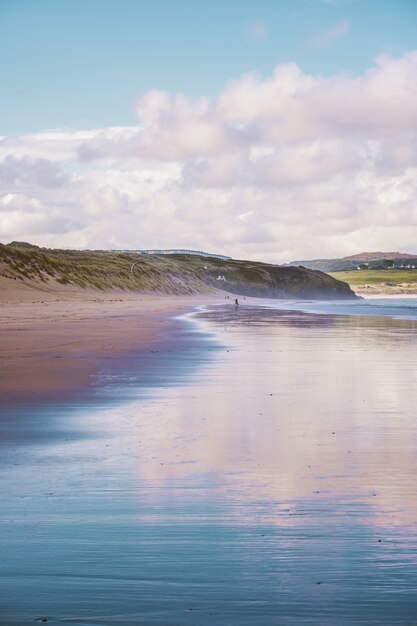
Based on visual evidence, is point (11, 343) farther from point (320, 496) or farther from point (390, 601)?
point (390, 601)

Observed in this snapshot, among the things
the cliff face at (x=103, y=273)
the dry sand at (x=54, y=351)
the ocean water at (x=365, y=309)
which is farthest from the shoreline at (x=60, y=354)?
the cliff face at (x=103, y=273)

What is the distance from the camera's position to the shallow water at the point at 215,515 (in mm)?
4867

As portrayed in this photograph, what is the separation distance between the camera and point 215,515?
22.1ft

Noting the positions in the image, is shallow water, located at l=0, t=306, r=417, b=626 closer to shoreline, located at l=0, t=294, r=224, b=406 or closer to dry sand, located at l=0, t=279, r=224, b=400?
shoreline, located at l=0, t=294, r=224, b=406

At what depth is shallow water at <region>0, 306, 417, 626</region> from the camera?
4867mm

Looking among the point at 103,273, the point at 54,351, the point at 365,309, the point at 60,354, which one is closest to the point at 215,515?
the point at 60,354

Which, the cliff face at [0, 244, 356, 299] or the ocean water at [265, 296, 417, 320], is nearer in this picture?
the ocean water at [265, 296, 417, 320]

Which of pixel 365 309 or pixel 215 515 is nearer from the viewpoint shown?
pixel 215 515

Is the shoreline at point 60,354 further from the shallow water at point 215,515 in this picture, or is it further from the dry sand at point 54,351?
the shallow water at point 215,515

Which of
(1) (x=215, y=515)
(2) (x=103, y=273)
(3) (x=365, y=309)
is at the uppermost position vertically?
(2) (x=103, y=273)

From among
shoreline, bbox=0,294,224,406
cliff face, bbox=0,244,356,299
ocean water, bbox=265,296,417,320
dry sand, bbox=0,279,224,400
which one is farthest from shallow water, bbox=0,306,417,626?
cliff face, bbox=0,244,356,299

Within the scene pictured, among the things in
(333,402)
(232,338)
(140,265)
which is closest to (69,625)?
(333,402)

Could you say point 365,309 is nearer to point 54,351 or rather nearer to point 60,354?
point 54,351

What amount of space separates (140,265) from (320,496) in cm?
15968
